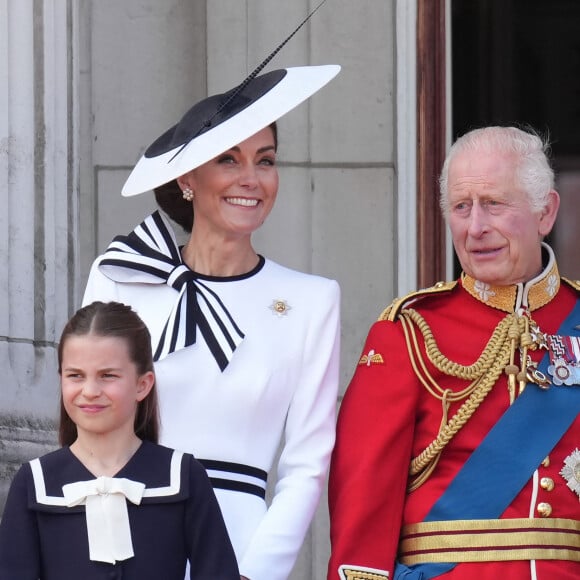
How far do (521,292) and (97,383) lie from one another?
40.1 inches

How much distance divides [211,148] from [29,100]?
210 cm

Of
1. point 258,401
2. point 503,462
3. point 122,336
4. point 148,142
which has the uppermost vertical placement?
point 148,142

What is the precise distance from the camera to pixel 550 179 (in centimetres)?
389

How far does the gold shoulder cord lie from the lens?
3.78 meters

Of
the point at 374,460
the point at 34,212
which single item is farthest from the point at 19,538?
the point at 34,212

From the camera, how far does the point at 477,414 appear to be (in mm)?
3807

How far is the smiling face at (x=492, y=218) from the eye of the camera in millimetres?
3822

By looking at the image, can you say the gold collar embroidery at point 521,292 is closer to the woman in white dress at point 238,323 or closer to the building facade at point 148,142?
the woman in white dress at point 238,323

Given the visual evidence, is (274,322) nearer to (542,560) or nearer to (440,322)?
(440,322)

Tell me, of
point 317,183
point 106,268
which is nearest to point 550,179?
point 106,268

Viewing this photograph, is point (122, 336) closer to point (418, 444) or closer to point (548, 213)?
point (418, 444)

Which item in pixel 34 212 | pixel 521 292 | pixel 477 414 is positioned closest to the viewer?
pixel 477 414

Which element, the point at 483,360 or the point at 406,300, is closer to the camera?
the point at 483,360

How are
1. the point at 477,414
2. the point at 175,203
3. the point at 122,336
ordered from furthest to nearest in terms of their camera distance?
1. the point at 175,203
2. the point at 477,414
3. the point at 122,336
